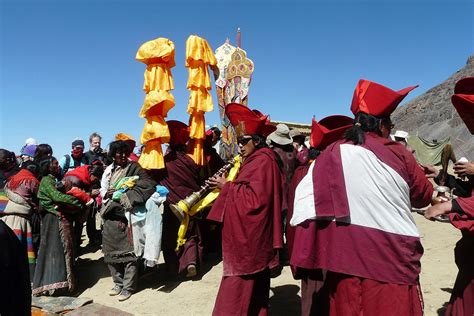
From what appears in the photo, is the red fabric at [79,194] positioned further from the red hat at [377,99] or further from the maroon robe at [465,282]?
the maroon robe at [465,282]

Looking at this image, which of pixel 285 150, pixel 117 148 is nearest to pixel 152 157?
pixel 117 148

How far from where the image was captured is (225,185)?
152 inches

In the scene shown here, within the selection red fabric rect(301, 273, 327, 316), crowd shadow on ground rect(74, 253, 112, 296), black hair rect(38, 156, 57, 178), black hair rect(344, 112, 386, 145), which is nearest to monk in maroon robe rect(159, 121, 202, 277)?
crowd shadow on ground rect(74, 253, 112, 296)

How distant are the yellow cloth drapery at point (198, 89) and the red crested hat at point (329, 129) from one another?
2742 millimetres

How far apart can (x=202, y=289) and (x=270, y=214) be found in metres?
2.13

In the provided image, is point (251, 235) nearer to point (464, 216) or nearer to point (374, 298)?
point (374, 298)

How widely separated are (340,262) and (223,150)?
5.94 metres

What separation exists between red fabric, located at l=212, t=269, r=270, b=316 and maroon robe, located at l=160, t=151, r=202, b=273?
2.02 m

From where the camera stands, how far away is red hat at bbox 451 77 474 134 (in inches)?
99.7

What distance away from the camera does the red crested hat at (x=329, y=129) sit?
122 inches

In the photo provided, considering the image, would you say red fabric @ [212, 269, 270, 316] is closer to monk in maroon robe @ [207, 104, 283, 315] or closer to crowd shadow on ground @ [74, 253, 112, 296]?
monk in maroon robe @ [207, 104, 283, 315]

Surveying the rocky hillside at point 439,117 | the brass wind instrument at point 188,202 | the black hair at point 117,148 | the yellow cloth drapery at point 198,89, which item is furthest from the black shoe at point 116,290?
the rocky hillside at point 439,117

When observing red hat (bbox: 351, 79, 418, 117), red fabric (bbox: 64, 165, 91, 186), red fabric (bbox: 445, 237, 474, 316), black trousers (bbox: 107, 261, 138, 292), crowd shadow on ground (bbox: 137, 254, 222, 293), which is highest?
red hat (bbox: 351, 79, 418, 117)

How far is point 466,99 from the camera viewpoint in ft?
8.28
